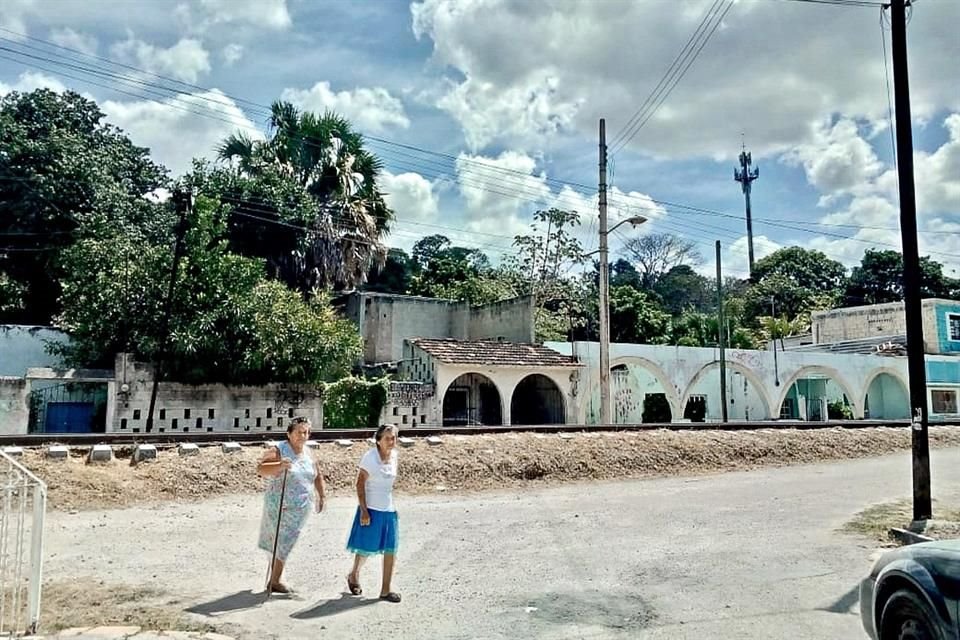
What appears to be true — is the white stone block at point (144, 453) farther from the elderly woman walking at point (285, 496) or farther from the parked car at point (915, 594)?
the parked car at point (915, 594)

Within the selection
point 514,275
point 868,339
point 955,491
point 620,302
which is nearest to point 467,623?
point 955,491

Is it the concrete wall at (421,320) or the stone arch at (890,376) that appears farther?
the stone arch at (890,376)

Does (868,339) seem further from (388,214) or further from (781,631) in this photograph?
(781,631)

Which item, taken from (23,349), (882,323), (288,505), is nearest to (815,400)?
(882,323)

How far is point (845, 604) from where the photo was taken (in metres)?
6.71

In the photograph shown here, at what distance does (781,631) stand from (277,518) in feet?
13.9

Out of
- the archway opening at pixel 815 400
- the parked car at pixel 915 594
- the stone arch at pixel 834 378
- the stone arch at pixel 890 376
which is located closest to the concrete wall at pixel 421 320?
the stone arch at pixel 834 378

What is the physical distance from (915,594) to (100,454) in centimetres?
1152

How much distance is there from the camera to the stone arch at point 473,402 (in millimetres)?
28219

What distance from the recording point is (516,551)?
8.82 m

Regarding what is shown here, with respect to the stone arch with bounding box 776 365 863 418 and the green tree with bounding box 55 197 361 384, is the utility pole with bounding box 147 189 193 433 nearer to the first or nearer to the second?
the green tree with bounding box 55 197 361 384

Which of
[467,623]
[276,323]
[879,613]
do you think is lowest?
[467,623]

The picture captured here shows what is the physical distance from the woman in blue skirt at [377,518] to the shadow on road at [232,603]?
801 mm

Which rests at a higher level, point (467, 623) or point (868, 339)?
point (868, 339)
